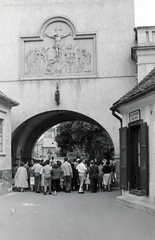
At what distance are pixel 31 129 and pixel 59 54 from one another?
512cm

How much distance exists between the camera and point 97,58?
2006cm

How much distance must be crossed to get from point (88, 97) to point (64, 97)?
3.85ft

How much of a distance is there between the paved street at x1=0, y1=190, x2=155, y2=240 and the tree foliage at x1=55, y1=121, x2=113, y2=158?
23168 millimetres

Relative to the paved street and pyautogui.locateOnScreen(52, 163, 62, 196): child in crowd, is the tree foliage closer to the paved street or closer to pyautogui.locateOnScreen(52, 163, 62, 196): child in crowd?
pyautogui.locateOnScreen(52, 163, 62, 196): child in crowd

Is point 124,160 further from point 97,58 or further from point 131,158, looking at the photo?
point 97,58

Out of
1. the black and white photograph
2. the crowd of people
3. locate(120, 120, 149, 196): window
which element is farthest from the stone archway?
locate(120, 120, 149, 196): window

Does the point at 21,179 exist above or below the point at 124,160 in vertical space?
below

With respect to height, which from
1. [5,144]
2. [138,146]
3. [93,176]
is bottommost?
[93,176]

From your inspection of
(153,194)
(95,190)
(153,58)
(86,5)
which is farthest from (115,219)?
(86,5)

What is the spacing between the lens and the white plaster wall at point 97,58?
1994 centimetres

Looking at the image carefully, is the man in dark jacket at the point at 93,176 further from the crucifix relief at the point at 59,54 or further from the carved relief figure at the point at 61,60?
the carved relief figure at the point at 61,60

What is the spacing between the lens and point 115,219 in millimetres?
10516

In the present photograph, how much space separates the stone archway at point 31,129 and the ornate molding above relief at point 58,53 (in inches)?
80.4

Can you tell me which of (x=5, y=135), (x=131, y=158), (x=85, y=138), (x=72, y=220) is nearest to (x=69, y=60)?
(x=5, y=135)
